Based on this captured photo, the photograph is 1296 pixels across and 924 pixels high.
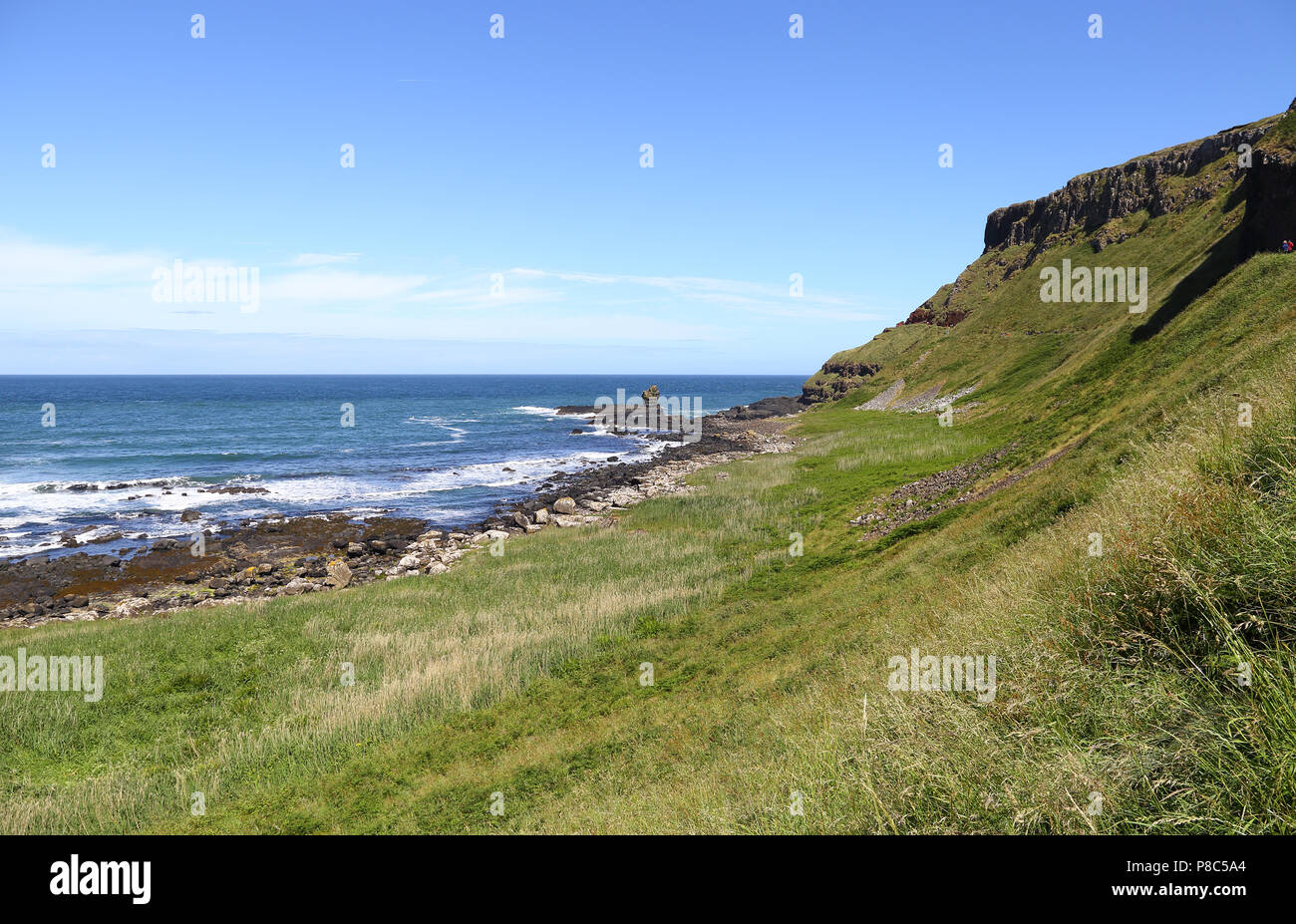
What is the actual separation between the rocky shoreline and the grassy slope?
537cm

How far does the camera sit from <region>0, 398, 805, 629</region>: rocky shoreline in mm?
30812

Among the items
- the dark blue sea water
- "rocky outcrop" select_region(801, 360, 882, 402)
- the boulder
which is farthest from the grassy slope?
"rocky outcrop" select_region(801, 360, 882, 402)

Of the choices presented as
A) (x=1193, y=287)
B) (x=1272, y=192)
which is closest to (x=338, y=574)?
(x=1193, y=287)

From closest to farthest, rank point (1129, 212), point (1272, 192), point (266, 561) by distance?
1. point (1272, 192)
2. point (266, 561)
3. point (1129, 212)

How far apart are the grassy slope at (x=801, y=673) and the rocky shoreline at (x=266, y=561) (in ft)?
17.6

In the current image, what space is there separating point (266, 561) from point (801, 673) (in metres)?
34.6

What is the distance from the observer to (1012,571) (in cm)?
1268

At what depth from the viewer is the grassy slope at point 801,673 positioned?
253 inches

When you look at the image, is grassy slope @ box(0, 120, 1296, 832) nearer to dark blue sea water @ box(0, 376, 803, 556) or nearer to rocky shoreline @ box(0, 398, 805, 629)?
rocky shoreline @ box(0, 398, 805, 629)

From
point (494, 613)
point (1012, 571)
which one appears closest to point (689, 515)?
point (494, 613)

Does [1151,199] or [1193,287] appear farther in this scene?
[1151,199]

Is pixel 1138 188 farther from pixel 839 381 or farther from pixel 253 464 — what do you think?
pixel 253 464

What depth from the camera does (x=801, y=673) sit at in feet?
46.7
